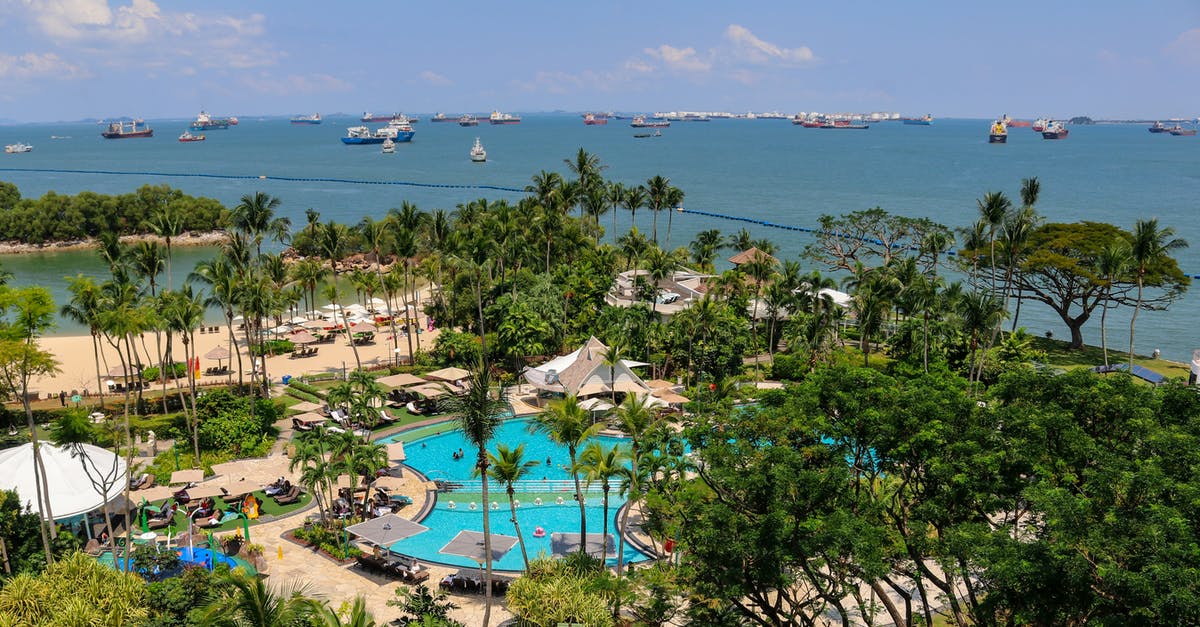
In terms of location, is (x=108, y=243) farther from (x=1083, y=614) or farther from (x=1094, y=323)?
(x=1094, y=323)

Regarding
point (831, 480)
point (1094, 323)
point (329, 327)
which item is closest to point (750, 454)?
point (831, 480)

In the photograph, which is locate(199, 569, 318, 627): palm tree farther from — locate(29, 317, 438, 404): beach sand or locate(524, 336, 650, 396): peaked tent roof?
locate(29, 317, 438, 404): beach sand

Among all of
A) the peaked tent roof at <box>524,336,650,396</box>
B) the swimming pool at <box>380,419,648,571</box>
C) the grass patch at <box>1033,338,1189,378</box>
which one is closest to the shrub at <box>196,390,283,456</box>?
the swimming pool at <box>380,419,648,571</box>

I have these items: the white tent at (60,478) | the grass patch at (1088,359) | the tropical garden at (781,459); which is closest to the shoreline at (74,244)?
the tropical garden at (781,459)

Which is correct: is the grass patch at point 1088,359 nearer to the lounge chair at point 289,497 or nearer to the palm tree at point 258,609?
the lounge chair at point 289,497

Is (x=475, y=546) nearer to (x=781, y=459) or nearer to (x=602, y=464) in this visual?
(x=602, y=464)

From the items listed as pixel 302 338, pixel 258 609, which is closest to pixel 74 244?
pixel 302 338
